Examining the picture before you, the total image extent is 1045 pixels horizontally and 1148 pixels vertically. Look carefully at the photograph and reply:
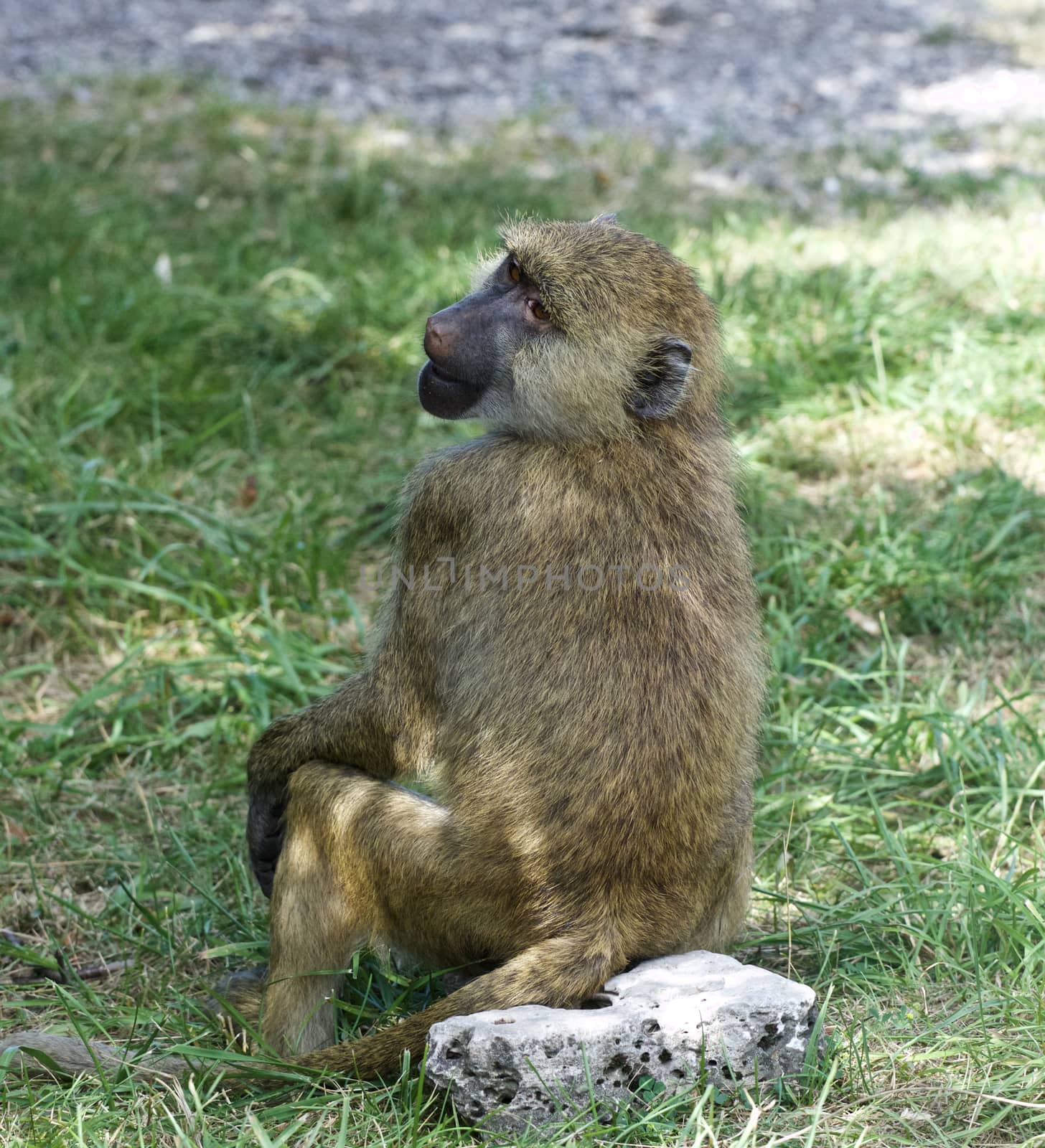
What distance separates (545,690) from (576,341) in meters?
0.83

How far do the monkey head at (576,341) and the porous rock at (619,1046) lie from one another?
1249 mm

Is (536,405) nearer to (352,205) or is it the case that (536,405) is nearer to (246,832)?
(246,832)

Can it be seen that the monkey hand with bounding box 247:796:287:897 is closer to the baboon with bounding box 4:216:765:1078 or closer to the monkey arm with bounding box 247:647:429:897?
the monkey arm with bounding box 247:647:429:897

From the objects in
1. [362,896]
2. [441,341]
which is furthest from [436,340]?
[362,896]

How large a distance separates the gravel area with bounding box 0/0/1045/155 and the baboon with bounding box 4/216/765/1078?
249 inches

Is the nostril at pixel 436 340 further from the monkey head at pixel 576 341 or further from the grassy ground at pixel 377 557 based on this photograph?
the grassy ground at pixel 377 557

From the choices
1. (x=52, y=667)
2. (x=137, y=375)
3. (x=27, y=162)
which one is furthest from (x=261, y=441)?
(x=27, y=162)

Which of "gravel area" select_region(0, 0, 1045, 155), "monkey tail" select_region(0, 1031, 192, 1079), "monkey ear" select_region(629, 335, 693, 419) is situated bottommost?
"monkey tail" select_region(0, 1031, 192, 1079)

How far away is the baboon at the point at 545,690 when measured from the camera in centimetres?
283

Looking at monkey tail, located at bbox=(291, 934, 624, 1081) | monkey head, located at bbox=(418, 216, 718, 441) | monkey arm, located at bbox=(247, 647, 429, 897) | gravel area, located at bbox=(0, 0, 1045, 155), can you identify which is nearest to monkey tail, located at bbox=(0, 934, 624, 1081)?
monkey tail, located at bbox=(291, 934, 624, 1081)

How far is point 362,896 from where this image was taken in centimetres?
294

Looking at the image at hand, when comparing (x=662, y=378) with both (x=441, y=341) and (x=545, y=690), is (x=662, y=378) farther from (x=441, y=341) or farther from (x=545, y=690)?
(x=545, y=690)

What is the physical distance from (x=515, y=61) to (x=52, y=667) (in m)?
7.93

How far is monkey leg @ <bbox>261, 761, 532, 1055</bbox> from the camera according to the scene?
2.86m
